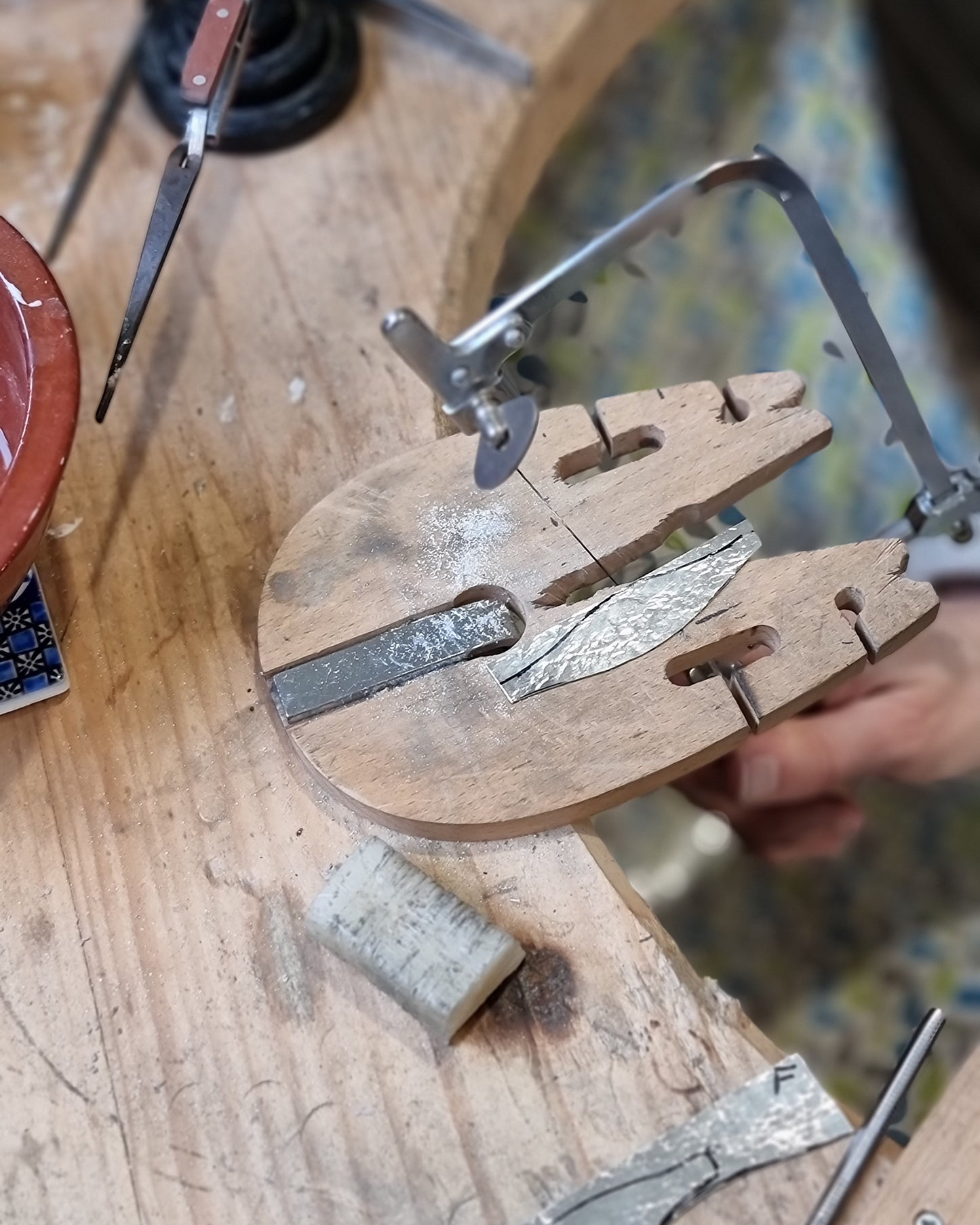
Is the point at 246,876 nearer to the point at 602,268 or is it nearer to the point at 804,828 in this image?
the point at 602,268

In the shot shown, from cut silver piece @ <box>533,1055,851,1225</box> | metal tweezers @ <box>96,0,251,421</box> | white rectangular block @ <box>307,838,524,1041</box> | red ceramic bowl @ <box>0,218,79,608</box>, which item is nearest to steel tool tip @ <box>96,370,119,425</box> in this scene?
metal tweezers @ <box>96,0,251,421</box>

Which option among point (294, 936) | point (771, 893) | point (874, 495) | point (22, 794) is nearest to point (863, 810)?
point (771, 893)

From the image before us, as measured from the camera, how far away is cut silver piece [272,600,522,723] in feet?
2.02

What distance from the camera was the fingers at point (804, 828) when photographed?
990mm

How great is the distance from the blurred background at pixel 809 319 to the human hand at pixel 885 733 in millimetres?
96

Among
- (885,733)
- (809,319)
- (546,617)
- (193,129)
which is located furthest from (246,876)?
(809,319)

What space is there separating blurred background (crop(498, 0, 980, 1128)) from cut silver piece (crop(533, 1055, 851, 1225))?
1.47 feet

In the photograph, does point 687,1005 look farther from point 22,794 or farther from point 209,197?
point 209,197

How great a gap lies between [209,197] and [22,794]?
1.60 feet

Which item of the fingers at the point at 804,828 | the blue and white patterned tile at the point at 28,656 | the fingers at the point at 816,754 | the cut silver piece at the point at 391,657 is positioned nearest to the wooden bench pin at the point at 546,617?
Result: the cut silver piece at the point at 391,657

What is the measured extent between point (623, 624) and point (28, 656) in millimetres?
353

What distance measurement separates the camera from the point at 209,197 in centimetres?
84

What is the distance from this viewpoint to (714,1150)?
52 centimetres

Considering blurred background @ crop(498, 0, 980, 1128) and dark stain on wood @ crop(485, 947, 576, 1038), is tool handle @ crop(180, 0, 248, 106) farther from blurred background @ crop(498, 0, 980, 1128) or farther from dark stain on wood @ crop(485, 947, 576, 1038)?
dark stain on wood @ crop(485, 947, 576, 1038)
